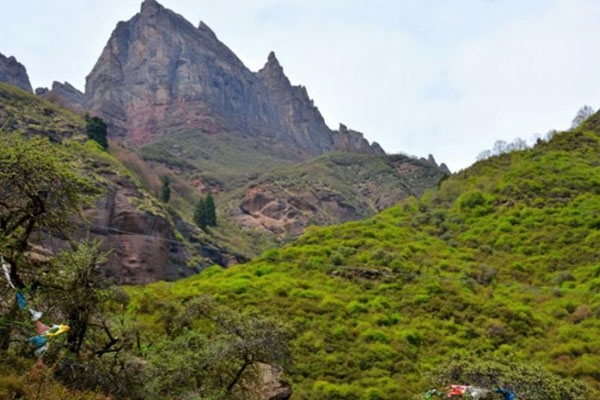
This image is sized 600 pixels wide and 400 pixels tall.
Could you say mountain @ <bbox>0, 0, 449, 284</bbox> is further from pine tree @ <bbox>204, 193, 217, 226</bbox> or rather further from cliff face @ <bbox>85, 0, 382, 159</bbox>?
pine tree @ <bbox>204, 193, 217, 226</bbox>

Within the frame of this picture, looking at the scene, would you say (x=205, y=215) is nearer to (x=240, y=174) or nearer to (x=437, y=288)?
(x=437, y=288)

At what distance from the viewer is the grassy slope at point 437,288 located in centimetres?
2422

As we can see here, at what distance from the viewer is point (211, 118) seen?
17025 centimetres

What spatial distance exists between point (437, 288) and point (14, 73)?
15841 centimetres

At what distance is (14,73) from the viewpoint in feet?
513

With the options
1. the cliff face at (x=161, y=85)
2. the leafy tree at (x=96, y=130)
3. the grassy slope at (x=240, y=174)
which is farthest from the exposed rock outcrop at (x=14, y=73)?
the leafy tree at (x=96, y=130)

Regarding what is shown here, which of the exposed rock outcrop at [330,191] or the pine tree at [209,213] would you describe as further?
the exposed rock outcrop at [330,191]

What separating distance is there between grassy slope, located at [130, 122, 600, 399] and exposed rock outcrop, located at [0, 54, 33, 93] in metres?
139

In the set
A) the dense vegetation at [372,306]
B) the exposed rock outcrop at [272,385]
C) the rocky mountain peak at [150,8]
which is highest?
the rocky mountain peak at [150,8]

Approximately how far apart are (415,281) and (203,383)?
62.5ft

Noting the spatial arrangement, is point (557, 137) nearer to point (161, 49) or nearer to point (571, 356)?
point (571, 356)

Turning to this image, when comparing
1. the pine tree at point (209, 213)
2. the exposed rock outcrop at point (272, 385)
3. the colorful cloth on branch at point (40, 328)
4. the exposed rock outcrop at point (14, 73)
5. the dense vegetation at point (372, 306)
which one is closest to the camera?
the colorful cloth on branch at point (40, 328)

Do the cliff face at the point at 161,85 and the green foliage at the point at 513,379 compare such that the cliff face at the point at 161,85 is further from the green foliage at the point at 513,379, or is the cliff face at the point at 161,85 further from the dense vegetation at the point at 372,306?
the green foliage at the point at 513,379

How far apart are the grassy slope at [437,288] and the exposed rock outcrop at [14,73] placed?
139 m
